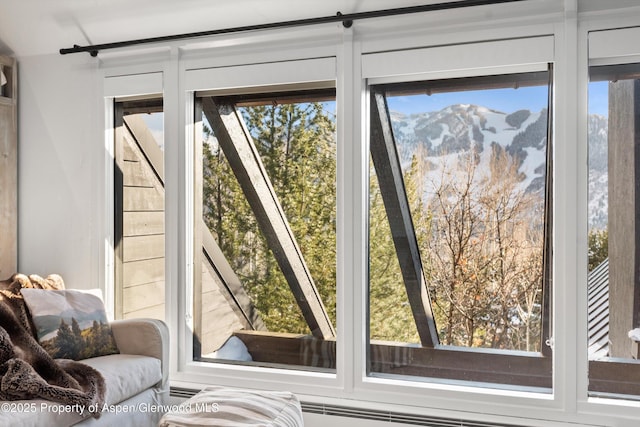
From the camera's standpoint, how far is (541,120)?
2572 millimetres

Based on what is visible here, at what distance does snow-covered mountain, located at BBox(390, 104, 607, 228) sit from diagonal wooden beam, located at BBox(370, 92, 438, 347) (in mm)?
56

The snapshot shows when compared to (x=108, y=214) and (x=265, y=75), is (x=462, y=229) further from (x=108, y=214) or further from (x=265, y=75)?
(x=108, y=214)

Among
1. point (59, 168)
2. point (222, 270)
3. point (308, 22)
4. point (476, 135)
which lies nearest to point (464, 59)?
point (476, 135)

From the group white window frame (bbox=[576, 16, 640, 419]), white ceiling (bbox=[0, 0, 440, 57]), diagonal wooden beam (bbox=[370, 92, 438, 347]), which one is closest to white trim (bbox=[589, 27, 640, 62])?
white window frame (bbox=[576, 16, 640, 419])

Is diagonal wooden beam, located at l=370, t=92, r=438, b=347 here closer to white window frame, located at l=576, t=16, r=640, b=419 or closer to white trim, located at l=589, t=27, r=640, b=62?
white window frame, located at l=576, t=16, r=640, b=419

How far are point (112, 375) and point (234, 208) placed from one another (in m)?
1.07

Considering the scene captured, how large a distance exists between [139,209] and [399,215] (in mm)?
1566

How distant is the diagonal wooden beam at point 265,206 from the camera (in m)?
2.94

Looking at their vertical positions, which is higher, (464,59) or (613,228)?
A: (464,59)

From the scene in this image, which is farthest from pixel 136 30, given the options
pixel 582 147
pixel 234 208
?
pixel 582 147

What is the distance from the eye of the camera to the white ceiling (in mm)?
2762

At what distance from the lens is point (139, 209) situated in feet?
10.7

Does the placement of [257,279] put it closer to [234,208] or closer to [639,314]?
[234,208]

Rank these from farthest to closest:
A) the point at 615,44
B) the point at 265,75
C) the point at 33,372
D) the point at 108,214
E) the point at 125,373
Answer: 1. the point at 108,214
2. the point at 265,75
3. the point at 125,373
4. the point at 615,44
5. the point at 33,372
